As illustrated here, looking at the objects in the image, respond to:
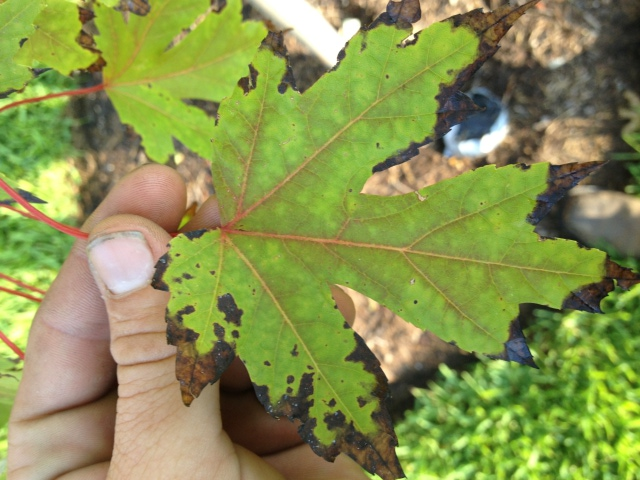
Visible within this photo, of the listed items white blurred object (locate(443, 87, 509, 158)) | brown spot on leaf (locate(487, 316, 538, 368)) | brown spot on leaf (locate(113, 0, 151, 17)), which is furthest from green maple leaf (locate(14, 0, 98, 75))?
white blurred object (locate(443, 87, 509, 158))

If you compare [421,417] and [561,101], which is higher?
[561,101]

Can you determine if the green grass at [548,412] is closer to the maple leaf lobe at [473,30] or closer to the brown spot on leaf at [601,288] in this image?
the brown spot on leaf at [601,288]

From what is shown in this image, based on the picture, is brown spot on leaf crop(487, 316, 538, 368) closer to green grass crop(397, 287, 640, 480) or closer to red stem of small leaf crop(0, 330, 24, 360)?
red stem of small leaf crop(0, 330, 24, 360)

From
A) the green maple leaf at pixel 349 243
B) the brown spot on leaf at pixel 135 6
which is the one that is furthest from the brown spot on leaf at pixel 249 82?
the brown spot on leaf at pixel 135 6

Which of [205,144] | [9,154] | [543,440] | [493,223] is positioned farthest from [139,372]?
[543,440]

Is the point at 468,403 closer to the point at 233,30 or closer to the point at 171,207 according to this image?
the point at 171,207

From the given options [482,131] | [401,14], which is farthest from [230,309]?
[482,131]
